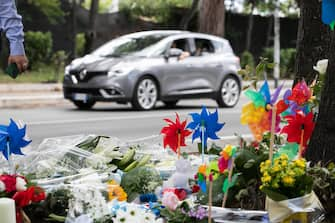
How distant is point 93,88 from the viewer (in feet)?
48.1

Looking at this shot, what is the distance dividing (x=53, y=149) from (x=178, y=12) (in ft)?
87.2

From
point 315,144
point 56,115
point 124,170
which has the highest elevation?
point 315,144

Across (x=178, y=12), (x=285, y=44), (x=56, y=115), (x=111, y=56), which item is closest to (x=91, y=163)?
(x=56, y=115)

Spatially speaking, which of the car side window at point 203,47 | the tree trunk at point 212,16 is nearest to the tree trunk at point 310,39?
the car side window at point 203,47

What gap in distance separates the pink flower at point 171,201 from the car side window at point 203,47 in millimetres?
12570

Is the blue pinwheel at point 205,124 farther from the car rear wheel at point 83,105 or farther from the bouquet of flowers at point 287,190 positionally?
the car rear wheel at point 83,105

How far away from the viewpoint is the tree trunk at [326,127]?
149 inches

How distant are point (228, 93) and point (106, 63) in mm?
3394

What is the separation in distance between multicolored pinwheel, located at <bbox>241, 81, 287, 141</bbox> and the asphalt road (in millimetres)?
6127

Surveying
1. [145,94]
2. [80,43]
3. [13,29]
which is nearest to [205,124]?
[13,29]

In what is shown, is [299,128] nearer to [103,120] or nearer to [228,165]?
[228,165]

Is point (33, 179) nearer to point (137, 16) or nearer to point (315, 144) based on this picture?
point (315, 144)

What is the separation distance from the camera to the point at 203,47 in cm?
1636

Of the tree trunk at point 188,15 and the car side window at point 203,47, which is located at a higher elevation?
the tree trunk at point 188,15
